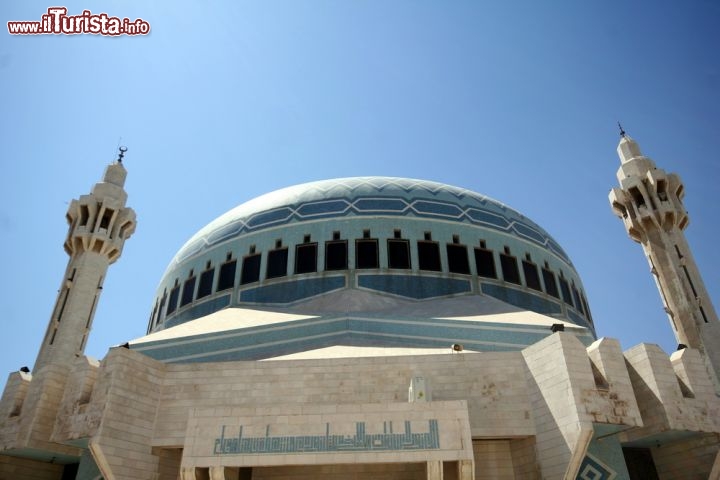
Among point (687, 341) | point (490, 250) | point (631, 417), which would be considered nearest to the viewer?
point (631, 417)

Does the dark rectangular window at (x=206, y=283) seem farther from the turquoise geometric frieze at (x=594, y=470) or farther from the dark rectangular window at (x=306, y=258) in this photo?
the turquoise geometric frieze at (x=594, y=470)

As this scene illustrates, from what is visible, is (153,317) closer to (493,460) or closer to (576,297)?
(493,460)

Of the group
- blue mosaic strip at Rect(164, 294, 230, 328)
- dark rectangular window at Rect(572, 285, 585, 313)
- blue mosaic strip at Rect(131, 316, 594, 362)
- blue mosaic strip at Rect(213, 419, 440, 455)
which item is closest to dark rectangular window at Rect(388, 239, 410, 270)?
blue mosaic strip at Rect(131, 316, 594, 362)

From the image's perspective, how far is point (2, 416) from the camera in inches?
487

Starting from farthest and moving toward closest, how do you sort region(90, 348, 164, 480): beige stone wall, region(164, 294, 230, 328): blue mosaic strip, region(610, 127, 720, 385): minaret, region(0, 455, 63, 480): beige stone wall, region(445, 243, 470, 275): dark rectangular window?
region(164, 294, 230, 328): blue mosaic strip → region(445, 243, 470, 275): dark rectangular window → region(610, 127, 720, 385): minaret → region(0, 455, 63, 480): beige stone wall → region(90, 348, 164, 480): beige stone wall

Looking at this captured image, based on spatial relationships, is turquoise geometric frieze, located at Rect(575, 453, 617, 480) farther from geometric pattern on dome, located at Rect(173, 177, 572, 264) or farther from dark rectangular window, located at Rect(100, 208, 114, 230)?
dark rectangular window, located at Rect(100, 208, 114, 230)

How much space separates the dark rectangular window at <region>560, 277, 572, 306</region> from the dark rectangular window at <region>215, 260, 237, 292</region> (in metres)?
12.3

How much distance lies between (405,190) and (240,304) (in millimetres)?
7732

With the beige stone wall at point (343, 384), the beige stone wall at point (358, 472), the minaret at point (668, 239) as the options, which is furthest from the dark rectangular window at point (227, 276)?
the minaret at point (668, 239)

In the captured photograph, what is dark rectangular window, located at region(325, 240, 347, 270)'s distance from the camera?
19933 millimetres

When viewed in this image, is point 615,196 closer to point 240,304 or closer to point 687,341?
point 687,341

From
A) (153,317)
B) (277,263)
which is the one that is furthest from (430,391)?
(153,317)

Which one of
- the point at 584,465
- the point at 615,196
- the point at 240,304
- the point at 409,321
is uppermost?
the point at 615,196

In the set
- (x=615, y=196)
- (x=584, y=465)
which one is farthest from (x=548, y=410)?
(x=615, y=196)
